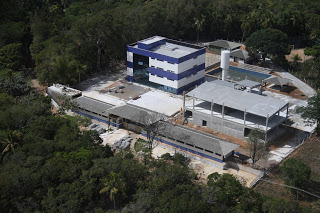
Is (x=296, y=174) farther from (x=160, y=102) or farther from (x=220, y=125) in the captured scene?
(x=160, y=102)

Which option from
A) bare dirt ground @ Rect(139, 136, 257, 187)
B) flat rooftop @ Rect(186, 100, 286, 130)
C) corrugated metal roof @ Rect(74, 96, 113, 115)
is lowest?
bare dirt ground @ Rect(139, 136, 257, 187)

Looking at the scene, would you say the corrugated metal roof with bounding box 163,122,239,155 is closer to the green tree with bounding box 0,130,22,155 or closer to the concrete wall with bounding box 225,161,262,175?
the concrete wall with bounding box 225,161,262,175

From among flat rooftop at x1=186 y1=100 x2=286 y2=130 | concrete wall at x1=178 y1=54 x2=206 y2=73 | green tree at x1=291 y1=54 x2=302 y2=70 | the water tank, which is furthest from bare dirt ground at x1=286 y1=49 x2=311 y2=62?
flat rooftop at x1=186 y1=100 x2=286 y2=130

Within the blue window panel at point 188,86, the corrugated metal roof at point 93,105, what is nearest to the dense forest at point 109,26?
the corrugated metal roof at point 93,105

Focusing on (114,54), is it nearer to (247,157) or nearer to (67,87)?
(67,87)

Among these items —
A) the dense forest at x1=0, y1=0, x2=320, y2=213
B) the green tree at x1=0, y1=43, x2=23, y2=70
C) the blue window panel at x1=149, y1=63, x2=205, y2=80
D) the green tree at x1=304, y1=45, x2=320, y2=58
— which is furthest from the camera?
the green tree at x1=304, y1=45, x2=320, y2=58

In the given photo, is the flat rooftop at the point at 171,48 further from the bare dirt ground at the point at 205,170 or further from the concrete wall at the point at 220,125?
the bare dirt ground at the point at 205,170
